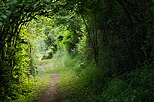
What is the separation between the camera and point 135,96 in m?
3.49

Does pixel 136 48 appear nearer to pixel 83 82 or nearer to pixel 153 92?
pixel 153 92

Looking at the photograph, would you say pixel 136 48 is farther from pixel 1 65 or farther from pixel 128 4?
pixel 1 65

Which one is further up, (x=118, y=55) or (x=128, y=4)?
(x=128, y=4)

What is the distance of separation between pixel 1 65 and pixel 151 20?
5050 mm

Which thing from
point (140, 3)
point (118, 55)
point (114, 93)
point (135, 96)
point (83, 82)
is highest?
point (140, 3)

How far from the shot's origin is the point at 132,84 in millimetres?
4402

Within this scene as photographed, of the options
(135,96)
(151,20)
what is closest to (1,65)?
(135,96)

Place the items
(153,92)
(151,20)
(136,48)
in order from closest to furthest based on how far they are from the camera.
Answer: (153,92) → (151,20) → (136,48)

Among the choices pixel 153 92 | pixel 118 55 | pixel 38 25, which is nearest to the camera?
pixel 153 92

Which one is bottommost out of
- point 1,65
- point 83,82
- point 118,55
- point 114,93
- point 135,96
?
point 83,82

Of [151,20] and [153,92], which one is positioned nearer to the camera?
[153,92]

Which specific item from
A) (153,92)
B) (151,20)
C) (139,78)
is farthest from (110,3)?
(153,92)

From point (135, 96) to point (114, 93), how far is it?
3.19 ft

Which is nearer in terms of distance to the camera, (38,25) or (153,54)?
(153,54)
